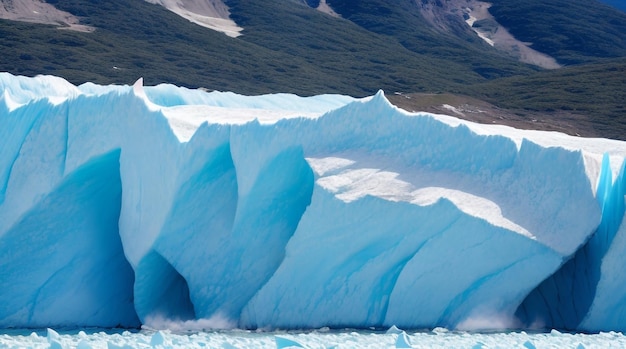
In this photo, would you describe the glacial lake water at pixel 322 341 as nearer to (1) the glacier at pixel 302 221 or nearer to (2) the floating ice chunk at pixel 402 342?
(2) the floating ice chunk at pixel 402 342

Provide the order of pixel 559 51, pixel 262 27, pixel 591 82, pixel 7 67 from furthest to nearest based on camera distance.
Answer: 1. pixel 559 51
2. pixel 262 27
3. pixel 591 82
4. pixel 7 67

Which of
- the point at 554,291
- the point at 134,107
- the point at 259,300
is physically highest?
the point at 134,107

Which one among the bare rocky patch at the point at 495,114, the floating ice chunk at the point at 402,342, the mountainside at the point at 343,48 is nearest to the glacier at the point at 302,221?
the floating ice chunk at the point at 402,342

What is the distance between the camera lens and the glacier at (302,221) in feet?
30.3

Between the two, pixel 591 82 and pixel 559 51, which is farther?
pixel 559 51

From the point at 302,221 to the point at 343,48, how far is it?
5960cm

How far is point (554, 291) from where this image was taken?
10.1m

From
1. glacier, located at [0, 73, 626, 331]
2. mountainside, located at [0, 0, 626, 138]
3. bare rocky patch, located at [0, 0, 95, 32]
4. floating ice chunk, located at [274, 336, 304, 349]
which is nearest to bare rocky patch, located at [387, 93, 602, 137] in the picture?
mountainside, located at [0, 0, 626, 138]

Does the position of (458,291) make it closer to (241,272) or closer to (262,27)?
(241,272)

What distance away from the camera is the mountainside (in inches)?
1902

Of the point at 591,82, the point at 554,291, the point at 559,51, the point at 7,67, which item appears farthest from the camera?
the point at 559,51

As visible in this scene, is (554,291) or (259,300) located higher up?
(554,291)

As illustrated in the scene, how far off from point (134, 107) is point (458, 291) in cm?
383

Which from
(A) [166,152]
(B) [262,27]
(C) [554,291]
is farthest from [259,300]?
(B) [262,27]
